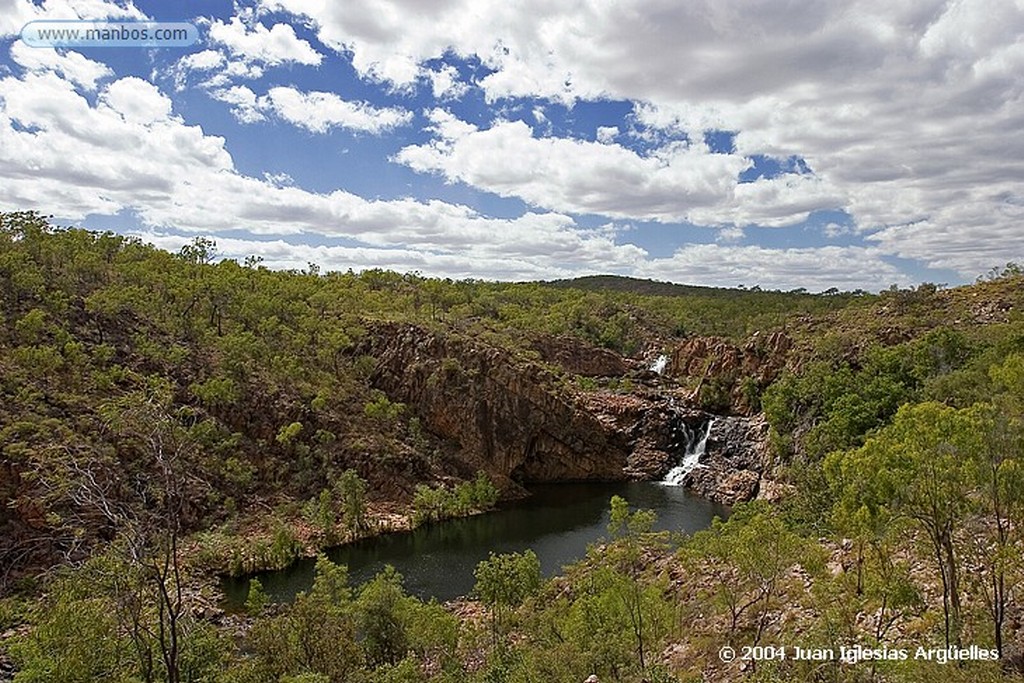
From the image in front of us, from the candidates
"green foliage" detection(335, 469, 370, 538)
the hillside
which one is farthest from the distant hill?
"green foliage" detection(335, 469, 370, 538)

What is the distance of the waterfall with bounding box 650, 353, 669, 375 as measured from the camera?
3331 inches

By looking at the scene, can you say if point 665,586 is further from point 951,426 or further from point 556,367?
point 556,367

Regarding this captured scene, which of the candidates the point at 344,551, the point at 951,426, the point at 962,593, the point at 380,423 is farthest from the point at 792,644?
the point at 380,423

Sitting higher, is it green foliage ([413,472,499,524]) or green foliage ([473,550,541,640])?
green foliage ([473,550,541,640])

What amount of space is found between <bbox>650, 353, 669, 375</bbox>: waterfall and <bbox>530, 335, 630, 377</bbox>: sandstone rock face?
4.13 meters

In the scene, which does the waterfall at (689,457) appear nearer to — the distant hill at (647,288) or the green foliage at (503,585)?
the green foliage at (503,585)

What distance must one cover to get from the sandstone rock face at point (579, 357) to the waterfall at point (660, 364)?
163 inches

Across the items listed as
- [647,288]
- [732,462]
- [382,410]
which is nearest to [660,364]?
[732,462]

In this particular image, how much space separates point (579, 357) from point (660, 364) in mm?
11513

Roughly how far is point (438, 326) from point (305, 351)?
45.1 ft

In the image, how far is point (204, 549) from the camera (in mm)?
39938

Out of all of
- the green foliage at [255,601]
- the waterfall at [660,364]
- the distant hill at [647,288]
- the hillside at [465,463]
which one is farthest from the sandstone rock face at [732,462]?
the distant hill at [647,288]

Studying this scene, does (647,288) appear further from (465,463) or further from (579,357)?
(465,463)

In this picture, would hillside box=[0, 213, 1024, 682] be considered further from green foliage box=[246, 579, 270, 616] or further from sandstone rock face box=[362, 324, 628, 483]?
green foliage box=[246, 579, 270, 616]
